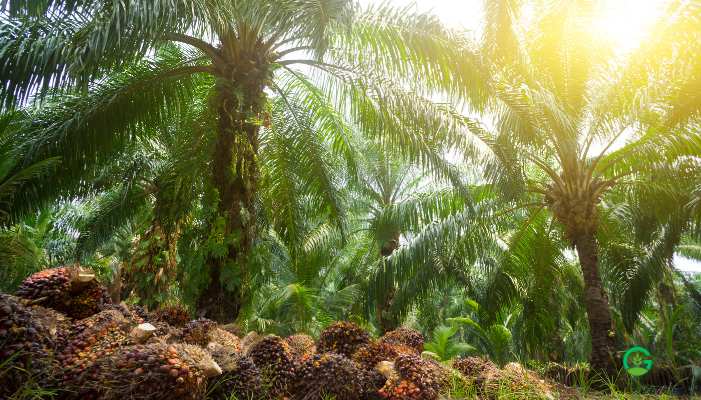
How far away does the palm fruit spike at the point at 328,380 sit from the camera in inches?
116

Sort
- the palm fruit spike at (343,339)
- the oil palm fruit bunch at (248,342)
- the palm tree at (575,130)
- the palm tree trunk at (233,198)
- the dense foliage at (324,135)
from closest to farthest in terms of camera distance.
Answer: the oil palm fruit bunch at (248,342) < the palm fruit spike at (343,339) < the dense foliage at (324,135) < the palm tree trunk at (233,198) < the palm tree at (575,130)

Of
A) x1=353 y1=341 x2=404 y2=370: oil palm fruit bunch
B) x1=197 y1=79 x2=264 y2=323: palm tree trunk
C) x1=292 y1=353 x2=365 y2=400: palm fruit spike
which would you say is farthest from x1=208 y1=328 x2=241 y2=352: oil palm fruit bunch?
x1=197 y1=79 x2=264 y2=323: palm tree trunk

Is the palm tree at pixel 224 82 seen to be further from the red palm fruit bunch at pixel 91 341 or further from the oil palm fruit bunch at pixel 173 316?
the red palm fruit bunch at pixel 91 341

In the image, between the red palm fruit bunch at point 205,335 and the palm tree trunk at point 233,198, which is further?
the palm tree trunk at point 233,198

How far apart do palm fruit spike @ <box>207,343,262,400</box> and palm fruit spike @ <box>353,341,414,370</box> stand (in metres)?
0.93

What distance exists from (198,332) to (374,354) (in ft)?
4.26

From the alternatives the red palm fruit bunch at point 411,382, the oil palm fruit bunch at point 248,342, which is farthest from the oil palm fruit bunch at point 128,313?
the red palm fruit bunch at point 411,382

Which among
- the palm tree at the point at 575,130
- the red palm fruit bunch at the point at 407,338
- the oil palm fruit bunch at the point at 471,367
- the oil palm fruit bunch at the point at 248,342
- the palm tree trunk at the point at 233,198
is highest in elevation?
the palm tree at the point at 575,130

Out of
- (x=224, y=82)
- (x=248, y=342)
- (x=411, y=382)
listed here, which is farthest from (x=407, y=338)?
(x=224, y=82)

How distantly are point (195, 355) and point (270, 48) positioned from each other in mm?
4938

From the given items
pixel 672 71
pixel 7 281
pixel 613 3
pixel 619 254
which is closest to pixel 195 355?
pixel 672 71

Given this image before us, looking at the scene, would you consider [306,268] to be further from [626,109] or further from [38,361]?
[38,361]

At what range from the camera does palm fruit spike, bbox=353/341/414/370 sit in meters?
3.62

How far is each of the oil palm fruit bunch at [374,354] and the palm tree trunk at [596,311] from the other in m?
5.20
